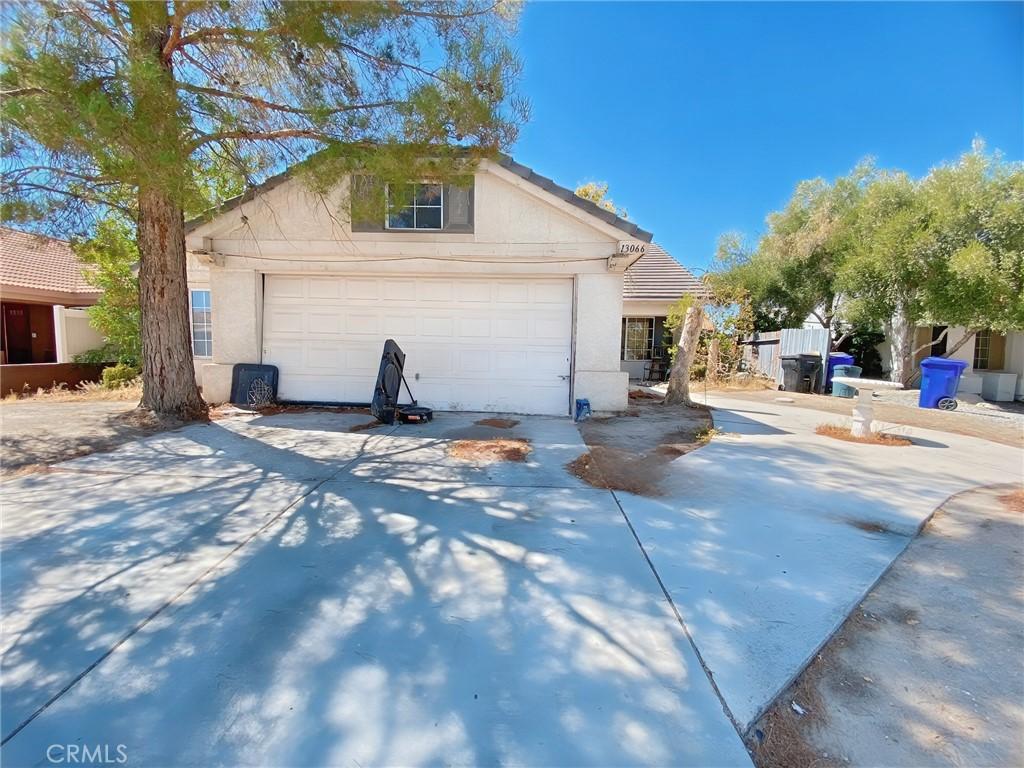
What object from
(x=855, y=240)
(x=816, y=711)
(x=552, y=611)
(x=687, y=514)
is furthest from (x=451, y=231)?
(x=855, y=240)

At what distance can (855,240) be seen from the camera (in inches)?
595

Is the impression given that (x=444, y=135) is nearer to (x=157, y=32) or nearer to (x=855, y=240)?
(x=157, y=32)

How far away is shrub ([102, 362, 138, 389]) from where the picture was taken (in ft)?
36.7

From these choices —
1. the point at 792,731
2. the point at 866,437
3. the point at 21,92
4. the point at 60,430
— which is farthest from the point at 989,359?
the point at 60,430

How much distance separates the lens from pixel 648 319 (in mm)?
16531

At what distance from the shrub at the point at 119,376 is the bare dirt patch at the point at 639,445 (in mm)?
10945

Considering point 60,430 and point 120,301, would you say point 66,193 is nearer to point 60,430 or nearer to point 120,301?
point 60,430

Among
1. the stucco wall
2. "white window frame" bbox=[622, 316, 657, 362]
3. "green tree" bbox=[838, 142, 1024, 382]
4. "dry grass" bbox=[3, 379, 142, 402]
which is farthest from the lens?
"white window frame" bbox=[622, 316, 657, 362]

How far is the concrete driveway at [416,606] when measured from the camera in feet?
6.29

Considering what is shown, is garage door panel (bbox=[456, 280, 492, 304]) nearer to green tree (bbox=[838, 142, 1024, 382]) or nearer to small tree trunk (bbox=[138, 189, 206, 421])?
small tree trunk (bbox=[138, 189, 206, 421])

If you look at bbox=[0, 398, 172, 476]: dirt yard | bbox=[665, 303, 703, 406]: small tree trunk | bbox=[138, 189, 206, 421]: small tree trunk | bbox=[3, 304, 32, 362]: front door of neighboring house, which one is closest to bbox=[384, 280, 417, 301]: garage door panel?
bbox=[138, 189, 206, 421]: small tree trunk

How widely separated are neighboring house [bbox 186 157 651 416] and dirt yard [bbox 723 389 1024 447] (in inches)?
219

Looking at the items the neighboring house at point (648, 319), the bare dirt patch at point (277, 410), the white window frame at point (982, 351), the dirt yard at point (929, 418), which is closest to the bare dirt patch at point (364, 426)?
the bare dirt patch at point (277, 410)

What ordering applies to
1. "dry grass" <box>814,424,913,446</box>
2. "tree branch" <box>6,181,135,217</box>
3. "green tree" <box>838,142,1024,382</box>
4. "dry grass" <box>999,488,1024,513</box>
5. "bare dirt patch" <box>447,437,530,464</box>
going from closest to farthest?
"dry grass" <box>999,488,1024,513</box> < "tree branch" <box>6,181,135,217</box> < "bare dirt patch" <box>447,437,530,464</box> < "dry grass" <box>814,424,913,446</box> < "green tree" <box>838,142,1024,382</box>
